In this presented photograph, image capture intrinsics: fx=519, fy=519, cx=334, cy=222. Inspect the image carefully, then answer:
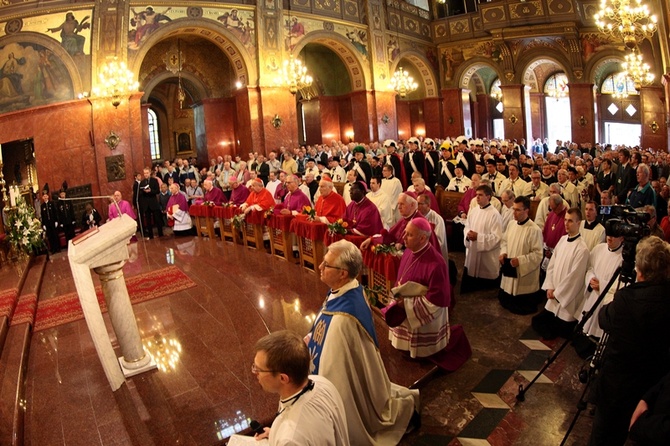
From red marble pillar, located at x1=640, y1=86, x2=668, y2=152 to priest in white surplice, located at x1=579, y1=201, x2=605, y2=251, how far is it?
555 inches

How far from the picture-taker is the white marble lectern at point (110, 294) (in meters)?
4.83

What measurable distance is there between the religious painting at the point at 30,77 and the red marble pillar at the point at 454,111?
57.1ft

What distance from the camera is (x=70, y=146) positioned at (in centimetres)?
1534

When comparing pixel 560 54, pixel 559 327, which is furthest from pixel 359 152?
pixel 560 54

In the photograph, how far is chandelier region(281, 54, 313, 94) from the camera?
18.0 metres

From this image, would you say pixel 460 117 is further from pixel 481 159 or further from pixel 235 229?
pixel 235 229

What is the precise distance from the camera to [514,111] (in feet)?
81.9

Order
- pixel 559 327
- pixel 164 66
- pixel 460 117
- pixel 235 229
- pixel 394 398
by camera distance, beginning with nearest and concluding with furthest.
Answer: pixel 394 398
pixel 559 327
pixel 235 229
pixel 164 66
pixel 460 117

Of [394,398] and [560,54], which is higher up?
[560,54]

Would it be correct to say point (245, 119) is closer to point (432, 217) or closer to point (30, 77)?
point (30, 77)

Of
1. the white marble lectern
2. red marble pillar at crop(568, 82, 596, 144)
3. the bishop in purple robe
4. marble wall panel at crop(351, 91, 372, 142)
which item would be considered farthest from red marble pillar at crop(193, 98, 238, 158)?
the white marble lectern

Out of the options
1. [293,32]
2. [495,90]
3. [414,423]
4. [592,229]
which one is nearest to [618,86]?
[495,90]

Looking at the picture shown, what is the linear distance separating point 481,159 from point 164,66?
42.6 feet

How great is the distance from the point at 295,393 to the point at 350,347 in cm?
137
